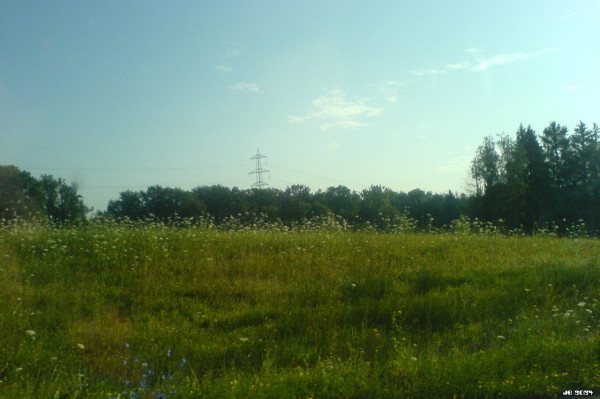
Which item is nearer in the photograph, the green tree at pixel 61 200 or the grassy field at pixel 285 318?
the grassy field at pixel 285 318

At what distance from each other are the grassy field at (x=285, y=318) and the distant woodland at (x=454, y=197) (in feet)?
15.1

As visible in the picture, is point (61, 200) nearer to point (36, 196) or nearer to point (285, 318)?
point (36, 196)

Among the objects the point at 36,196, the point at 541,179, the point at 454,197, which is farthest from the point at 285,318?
the point at 454,197

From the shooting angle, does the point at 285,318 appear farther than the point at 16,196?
No

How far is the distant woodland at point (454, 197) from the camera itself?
→ 19078 mm

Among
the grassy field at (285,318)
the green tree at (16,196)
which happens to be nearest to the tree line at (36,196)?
the green tree at (16,196)

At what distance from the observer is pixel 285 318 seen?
6.92 meters

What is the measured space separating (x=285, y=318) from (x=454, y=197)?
47.1 meters

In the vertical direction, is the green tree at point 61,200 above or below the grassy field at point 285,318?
above

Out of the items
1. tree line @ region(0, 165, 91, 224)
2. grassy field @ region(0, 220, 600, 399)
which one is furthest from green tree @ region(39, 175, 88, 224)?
grassy field @ region(0, 220, 600, 399)

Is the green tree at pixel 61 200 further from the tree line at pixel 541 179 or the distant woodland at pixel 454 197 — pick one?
the tree line at pixel 541 179

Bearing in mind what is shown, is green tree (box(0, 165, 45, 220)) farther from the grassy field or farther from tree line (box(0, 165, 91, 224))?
the grassy field

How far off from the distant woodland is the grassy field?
15.1 feet

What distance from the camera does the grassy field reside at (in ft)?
15.9
